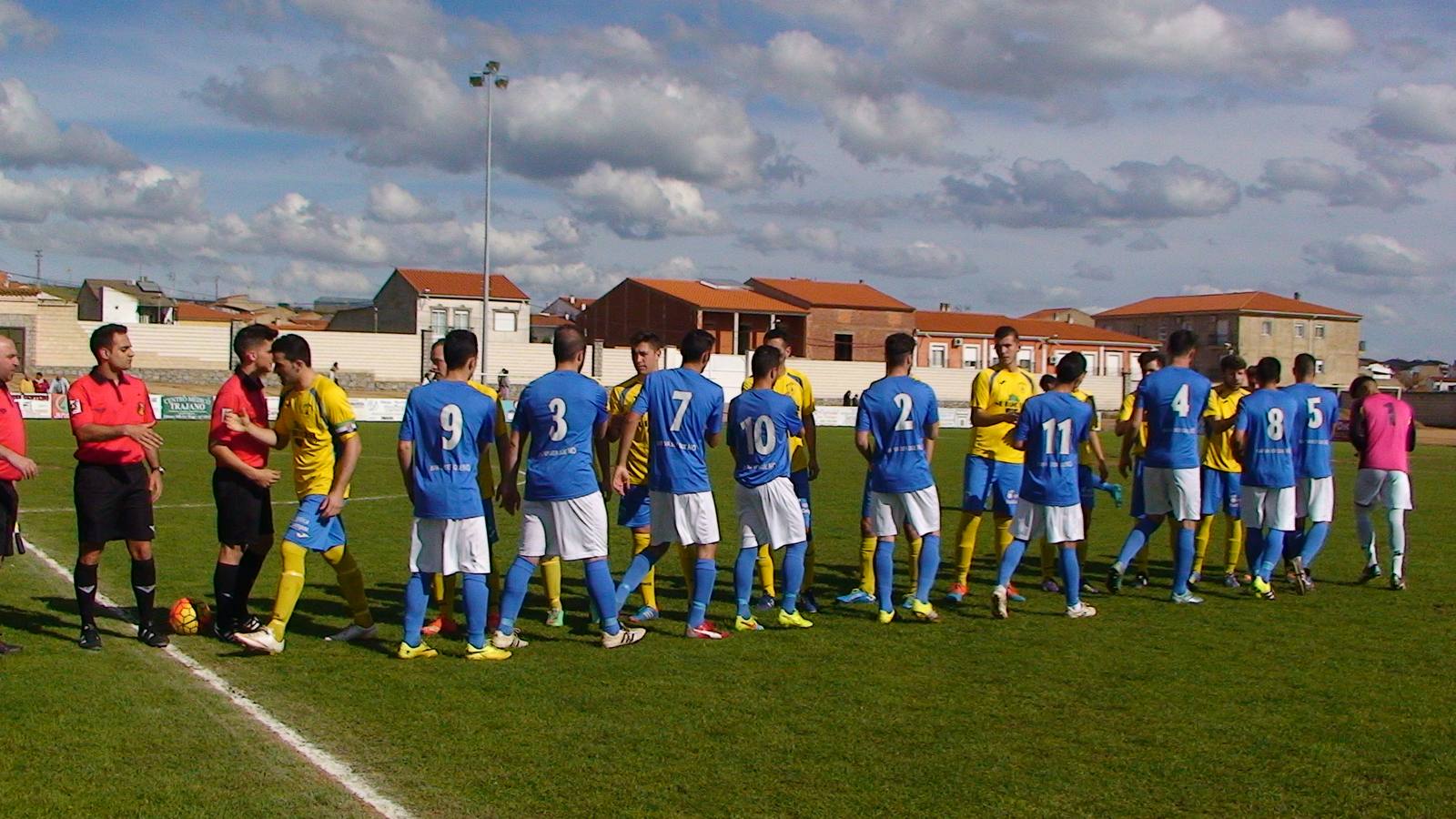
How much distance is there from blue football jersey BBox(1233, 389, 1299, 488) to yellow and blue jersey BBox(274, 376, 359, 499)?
7110mm

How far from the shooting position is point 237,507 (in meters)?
7.47

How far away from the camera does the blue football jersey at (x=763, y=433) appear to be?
8.17 metres

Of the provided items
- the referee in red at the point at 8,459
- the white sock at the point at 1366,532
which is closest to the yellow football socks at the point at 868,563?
the white sock at the point at 1366,532

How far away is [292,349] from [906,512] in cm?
433

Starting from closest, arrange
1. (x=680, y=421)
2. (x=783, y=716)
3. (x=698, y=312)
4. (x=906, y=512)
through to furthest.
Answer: (x=783, y=716), (x=680, y=421), (x=906, y=512), (x=698, y=312)

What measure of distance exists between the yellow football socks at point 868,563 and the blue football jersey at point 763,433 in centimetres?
109

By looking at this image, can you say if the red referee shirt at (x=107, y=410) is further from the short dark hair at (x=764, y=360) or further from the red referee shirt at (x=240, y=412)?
the short dark hair at (x=764, y=360)

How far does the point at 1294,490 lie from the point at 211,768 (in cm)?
878

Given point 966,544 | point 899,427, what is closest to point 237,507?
point 899,427

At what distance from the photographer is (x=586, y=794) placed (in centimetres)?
498

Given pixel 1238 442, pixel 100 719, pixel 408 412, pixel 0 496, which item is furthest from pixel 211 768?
pixel 1238 442

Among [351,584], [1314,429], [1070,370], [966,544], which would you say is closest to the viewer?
[351,584]

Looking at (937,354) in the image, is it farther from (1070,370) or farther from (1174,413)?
(1070,370)

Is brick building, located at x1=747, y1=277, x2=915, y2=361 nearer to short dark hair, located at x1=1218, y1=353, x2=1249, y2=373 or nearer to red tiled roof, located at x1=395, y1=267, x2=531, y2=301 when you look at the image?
red tiled roof, located at x1=395, y1=267, x2=531, y2=301
